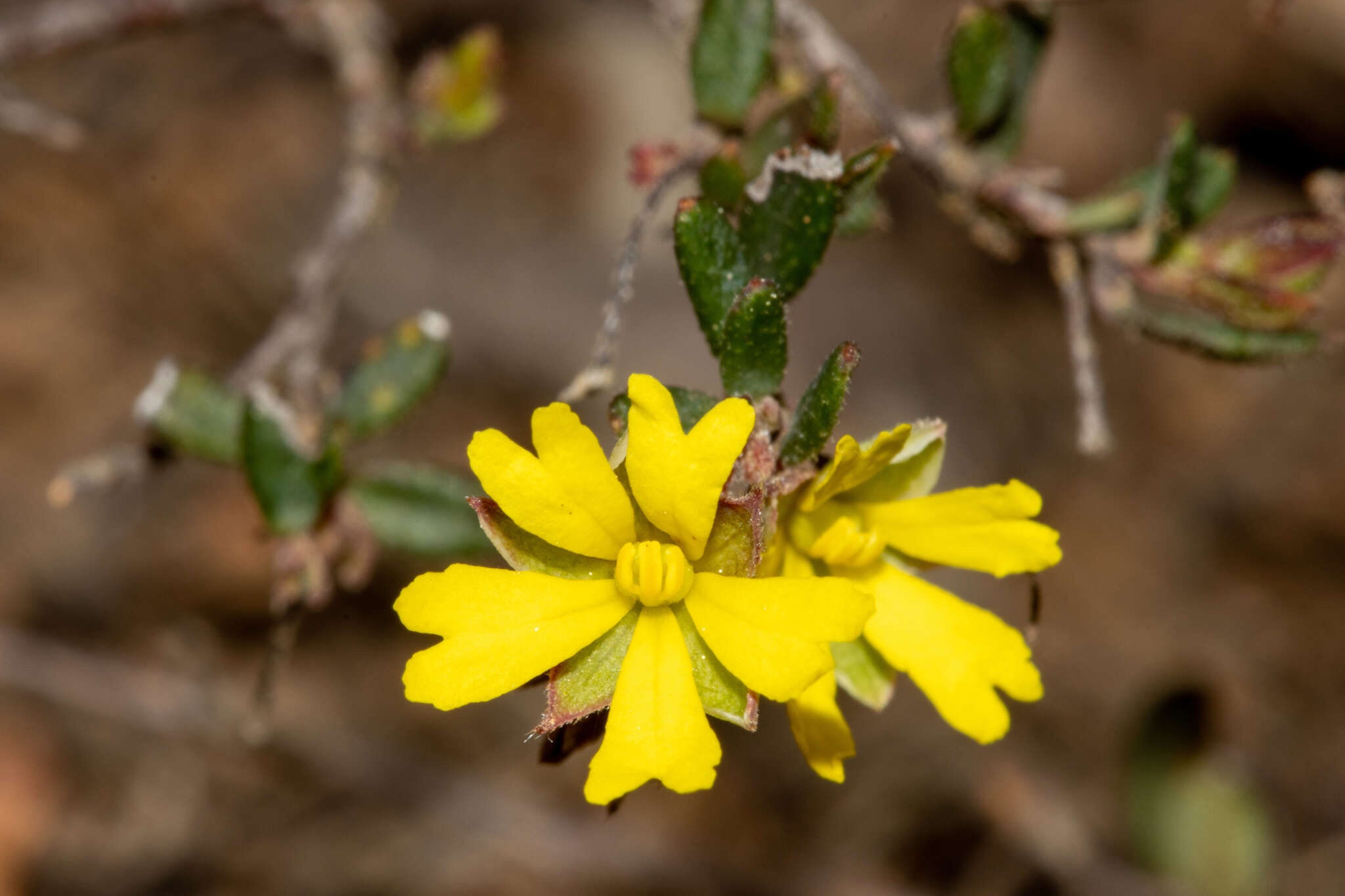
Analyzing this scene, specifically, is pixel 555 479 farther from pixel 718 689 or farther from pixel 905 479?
pixel 905 479

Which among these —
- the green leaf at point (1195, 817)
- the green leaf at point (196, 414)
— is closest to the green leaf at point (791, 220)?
the green leaf at point (196, 414)

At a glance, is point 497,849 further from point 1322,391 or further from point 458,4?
point 1322,391

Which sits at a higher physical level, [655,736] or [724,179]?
[724,179]

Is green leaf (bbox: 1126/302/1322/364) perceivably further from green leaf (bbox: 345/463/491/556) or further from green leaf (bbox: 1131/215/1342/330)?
green leaf (bbox: 345/463/491/556)

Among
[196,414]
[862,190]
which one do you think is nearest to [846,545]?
[862,190]

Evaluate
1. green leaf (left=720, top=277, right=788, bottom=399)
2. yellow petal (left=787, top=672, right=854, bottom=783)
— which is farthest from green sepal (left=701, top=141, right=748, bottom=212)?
yellow petal (left=787, top=672, right=854, bottom=783)

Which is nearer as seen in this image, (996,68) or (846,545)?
(846,545)

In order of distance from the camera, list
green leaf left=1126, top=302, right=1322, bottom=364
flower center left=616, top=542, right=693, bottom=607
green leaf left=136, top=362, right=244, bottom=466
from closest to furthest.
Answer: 1. flower center left=616, top=542, right=693, bottom=607
2. green leaf left=1126, top=302, right=1322, bottom=364
3. green leaf left=136, top=362, right=244, bottom=466
